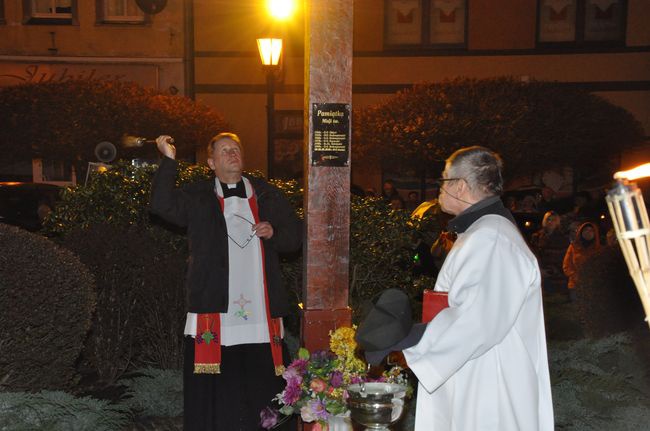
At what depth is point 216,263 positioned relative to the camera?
518 centimetres

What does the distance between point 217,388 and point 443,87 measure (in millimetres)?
10504

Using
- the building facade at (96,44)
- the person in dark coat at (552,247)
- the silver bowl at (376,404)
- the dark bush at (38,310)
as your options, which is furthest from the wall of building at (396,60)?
the silver bowl at (376,404)

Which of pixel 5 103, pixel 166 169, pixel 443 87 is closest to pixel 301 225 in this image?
pixel 166 169

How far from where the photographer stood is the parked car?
55.2 feet

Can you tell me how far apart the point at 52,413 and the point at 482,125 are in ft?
35.8

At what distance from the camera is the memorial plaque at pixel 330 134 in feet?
17.4

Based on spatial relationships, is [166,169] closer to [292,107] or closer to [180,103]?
[180,103]

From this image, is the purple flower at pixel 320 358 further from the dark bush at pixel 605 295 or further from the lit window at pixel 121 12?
the lit window at pixel 121 12

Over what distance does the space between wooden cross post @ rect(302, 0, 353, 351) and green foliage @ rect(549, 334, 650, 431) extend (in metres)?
1.77

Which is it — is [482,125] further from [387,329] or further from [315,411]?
[387,329]

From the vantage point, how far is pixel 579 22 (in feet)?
74.8

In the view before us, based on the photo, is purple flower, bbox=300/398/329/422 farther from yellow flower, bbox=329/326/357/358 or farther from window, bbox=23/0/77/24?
window, bbox=23/0/77/24

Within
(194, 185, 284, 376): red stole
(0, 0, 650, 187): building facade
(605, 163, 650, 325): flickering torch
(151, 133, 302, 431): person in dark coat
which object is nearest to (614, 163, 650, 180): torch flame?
(605, 163, 650, 325): flickering torch

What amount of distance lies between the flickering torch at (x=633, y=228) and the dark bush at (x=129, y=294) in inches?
199
